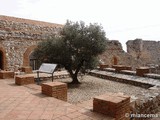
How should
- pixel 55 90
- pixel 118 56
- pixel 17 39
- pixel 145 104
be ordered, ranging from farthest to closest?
→ pixel 118 56 → pixel 17 39 → pixel 55 90 → pixel 145 104

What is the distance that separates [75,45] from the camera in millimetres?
10055

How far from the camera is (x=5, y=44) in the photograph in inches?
527

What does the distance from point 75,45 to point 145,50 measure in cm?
1764

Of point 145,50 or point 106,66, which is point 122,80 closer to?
point 106,66

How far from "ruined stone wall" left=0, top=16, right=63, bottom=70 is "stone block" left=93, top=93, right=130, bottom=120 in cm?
953

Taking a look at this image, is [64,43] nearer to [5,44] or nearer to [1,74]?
[1,74]

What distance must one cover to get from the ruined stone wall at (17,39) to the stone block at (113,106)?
9.53 meters

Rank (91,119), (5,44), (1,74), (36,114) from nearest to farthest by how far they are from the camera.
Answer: (91,119) < (36,114) < (1,74) < (5,44)

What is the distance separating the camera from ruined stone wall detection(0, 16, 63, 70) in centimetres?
1345

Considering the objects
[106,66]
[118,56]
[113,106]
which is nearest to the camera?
[113,106]

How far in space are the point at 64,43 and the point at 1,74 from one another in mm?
3608

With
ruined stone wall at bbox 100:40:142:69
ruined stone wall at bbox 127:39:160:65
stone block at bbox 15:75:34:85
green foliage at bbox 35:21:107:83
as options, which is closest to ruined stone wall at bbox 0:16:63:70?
green foliage at bbox 35:21:107:83

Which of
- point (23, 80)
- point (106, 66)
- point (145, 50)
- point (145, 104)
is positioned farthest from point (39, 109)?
point (145, 50)

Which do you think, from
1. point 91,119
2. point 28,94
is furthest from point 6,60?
point 91,119
